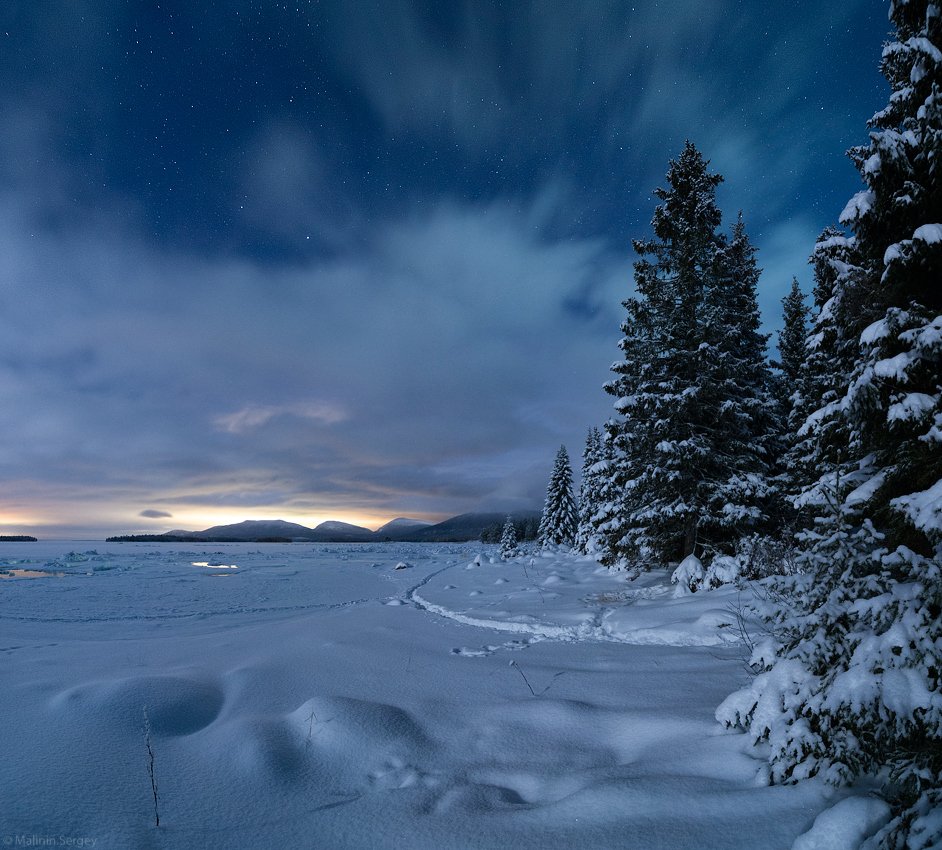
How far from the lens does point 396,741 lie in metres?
4.11

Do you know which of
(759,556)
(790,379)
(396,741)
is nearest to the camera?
(396,741)

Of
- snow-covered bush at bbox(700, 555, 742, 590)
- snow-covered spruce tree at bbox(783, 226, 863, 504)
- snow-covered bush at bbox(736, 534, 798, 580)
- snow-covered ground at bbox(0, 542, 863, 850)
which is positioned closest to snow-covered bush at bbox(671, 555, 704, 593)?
snow-covered bush at bbox(700, 555, 742, 590)

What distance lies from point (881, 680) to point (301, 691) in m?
5.54

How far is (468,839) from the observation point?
9.20 feet

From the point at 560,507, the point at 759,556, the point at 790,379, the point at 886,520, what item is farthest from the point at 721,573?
the point at 560,507

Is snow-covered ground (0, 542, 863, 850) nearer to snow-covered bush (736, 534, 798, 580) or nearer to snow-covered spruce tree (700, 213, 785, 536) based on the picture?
snow-covered bush (736, 534, 798, 580)

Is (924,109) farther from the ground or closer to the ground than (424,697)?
farther from the ground

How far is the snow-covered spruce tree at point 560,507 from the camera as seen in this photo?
44469mm

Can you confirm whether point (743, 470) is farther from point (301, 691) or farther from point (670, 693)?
point (301, 691)

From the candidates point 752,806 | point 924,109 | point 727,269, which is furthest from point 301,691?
point 727,269

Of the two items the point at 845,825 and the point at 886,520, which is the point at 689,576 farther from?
the point at 845,825

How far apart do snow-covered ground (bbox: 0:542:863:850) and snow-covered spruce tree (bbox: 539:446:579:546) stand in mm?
36688

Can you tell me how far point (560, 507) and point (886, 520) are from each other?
136 ft

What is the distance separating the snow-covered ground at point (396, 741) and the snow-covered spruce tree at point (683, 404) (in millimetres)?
4009
